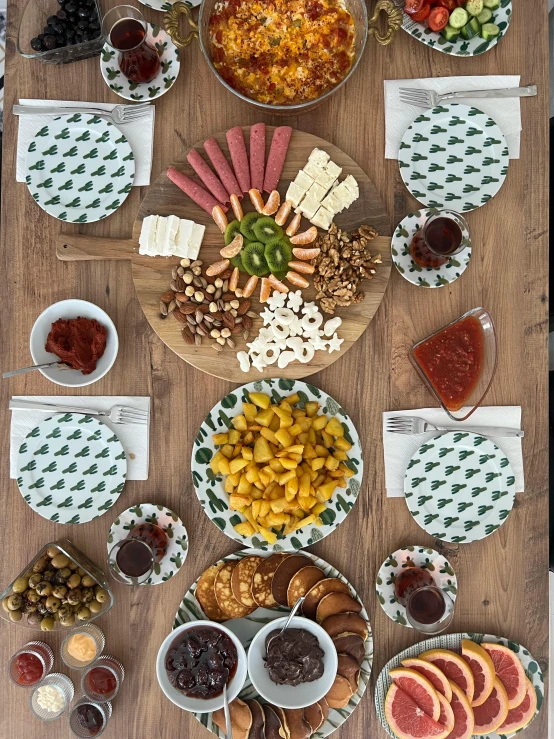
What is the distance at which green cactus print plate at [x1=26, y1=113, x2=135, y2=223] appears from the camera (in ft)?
6.19

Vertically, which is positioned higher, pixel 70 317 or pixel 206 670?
pixel 70 317

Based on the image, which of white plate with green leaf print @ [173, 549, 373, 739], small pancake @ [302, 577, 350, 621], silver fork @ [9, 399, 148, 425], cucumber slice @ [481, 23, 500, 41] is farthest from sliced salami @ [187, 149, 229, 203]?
small pancake @ [302, 577, 350, 621]

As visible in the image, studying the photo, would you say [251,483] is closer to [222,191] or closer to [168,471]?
[168,471]

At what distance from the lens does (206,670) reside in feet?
5.59

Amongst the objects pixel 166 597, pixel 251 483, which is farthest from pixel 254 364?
pixel 166 597

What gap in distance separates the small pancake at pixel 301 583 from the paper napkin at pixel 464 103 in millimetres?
1355

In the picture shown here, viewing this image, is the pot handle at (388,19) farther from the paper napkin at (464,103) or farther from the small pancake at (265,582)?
the small pancake at (265,582)

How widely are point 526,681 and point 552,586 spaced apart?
87 centimetres

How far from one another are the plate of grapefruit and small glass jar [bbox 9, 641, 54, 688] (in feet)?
3.32

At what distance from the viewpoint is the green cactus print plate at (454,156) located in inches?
75.0

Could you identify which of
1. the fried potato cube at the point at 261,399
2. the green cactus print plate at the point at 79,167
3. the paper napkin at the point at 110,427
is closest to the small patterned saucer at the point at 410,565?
the fried potato cube at the point at 261,399

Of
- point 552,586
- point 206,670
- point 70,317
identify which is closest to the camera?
point 206,670

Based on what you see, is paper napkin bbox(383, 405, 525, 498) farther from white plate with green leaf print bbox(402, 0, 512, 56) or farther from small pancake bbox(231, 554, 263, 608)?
white plate with green leaf print bbox(402, 0, 512, 56)

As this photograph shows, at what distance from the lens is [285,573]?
181cm
